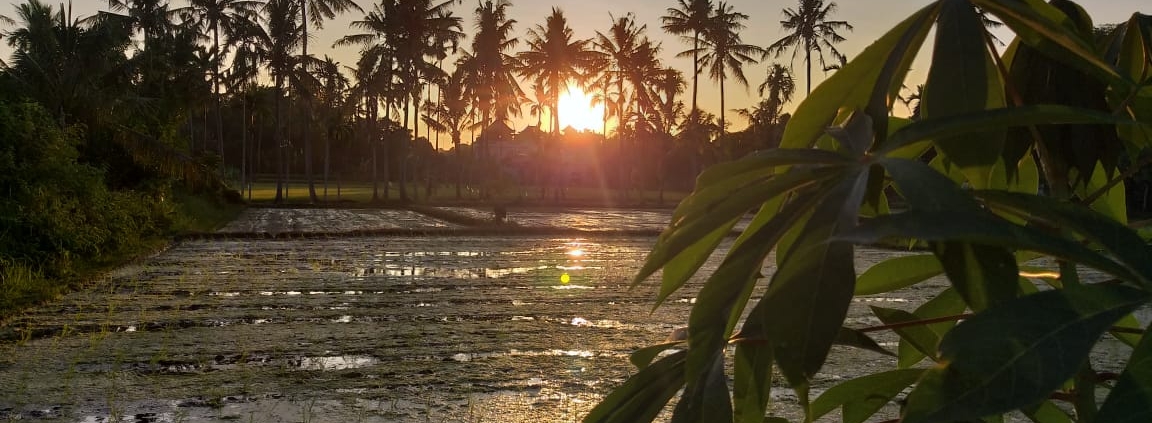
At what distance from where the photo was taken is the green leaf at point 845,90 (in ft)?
1.65

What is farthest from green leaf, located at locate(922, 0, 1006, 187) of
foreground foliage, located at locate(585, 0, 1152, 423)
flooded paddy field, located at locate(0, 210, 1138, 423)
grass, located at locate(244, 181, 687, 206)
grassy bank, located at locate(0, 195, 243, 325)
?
grass, located at locate(244, 181, 687, 206)

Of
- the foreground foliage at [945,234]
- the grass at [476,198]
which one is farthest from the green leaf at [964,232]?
the grass at [476,198]

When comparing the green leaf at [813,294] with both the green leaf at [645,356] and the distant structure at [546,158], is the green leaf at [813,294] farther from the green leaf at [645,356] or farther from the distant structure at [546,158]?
the distant structure at [546,158]

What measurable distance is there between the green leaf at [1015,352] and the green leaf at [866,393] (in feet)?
0.83

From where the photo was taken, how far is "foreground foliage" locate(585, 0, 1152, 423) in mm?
332

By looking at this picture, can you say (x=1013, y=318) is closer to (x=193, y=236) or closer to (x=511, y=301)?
(x=511, y=301)

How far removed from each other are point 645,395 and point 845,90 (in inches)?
9.2

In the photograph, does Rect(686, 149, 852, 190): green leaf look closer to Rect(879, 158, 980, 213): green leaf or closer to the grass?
Rect(879, 158, 980, 213): green leaf

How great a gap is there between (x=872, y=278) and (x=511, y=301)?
6323 mm

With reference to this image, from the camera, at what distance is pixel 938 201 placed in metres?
0.34

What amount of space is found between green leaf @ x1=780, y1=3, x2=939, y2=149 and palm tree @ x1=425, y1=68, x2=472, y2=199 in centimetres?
3245

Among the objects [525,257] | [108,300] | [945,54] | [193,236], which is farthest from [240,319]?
[193,236]

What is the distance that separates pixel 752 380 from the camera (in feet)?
1.71

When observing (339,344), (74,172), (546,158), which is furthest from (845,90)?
(546,158)
